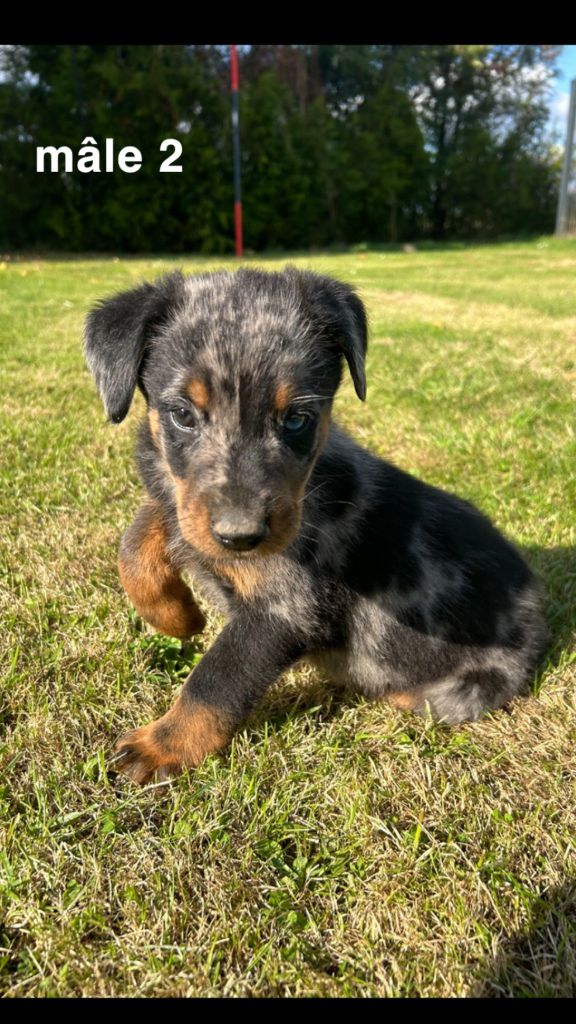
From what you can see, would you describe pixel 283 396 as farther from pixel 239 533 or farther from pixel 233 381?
pixel 239 533

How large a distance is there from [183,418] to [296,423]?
1.13 ft

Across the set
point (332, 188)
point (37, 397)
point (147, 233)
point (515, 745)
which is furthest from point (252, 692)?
point (332, 188)

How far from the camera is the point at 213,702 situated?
2.24 meters

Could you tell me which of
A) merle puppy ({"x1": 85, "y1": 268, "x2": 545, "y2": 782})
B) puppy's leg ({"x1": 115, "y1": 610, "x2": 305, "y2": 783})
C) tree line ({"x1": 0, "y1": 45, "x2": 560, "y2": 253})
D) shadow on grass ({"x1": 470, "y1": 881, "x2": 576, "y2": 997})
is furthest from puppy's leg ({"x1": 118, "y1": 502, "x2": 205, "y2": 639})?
tree line ({"x1": 0, "y1": 45, "x2": 560, "y2": 253})

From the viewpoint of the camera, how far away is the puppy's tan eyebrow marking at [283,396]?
216 centimetres

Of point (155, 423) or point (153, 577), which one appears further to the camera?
point (153, 577)

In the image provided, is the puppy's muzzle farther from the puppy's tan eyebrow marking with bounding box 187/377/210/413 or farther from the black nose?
the puppy's tan eyebrow marking with bounding box 187/377/210/413

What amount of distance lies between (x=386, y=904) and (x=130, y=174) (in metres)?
24.1

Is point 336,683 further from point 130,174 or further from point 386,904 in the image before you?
point 130,174

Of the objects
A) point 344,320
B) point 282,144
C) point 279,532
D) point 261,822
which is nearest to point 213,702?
point 261,822

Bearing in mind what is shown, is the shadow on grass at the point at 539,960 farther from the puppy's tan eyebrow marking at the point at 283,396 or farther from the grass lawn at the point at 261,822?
the puppy's tan eyebrow marking at the point at 283,396

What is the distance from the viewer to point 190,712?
225 centimetres

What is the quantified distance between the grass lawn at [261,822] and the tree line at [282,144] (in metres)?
21.1

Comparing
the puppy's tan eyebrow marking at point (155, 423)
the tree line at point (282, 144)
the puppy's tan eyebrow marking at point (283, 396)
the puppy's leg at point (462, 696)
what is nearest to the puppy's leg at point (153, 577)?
the puppy's tan eyebrow marking at point (155, 423)
